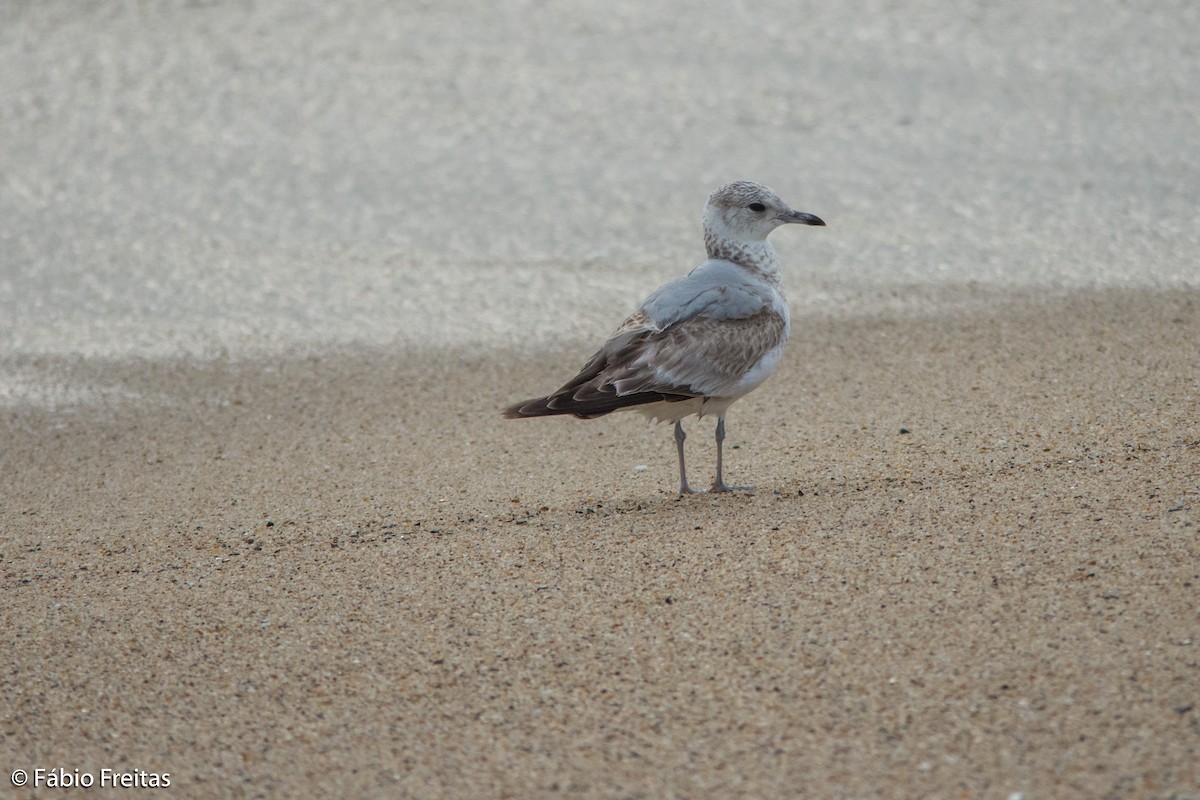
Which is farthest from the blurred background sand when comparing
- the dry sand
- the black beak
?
the black beak

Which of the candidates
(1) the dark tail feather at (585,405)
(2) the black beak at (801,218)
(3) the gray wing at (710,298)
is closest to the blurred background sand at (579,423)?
(1) the dark tail feather at (585,405)

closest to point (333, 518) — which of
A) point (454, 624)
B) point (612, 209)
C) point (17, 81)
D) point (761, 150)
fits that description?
point (454, 624)

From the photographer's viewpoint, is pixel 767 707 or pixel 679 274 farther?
pixel 679 274

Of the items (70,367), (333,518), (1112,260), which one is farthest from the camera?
(1112,260)

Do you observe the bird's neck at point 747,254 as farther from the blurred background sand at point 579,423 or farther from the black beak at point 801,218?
the blurred background sand at point 579,423

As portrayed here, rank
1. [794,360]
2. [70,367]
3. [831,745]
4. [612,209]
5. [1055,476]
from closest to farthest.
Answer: [831,745], [1055,476], [794,360], [70,367], [612,209]

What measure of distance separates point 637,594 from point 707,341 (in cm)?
126

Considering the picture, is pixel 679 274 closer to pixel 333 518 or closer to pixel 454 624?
pixel 333 518

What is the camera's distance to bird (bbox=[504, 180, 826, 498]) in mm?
4926

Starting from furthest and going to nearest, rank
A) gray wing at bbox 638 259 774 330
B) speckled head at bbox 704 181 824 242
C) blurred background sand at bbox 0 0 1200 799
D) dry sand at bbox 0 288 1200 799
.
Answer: speckled head at bbox 704 181 824 242 < gray wing at bbox 638 259 774 330 < blurred background sand at bbox 0 0 1200 799 < dry sand at bbox 0 288 1200 799

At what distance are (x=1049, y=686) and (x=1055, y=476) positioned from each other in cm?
155

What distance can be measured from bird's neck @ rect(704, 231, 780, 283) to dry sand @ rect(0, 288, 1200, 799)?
2.67ft

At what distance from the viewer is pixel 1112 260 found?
8133mm

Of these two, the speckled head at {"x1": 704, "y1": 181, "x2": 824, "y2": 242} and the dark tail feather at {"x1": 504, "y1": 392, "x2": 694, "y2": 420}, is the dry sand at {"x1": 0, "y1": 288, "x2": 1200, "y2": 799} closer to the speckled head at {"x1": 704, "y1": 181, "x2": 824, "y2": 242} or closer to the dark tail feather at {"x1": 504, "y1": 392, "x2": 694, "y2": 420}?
the dark tail feather at {"x1": 504, "y1": 392, "x2": 694, "y2": 420}
